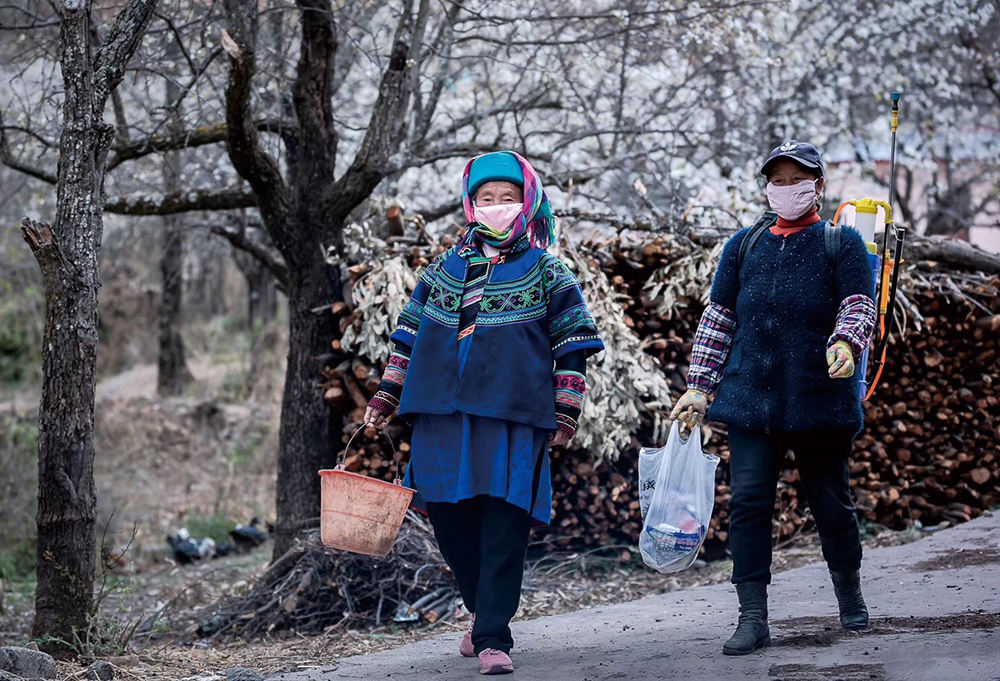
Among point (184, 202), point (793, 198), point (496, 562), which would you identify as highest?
point (184, 202)

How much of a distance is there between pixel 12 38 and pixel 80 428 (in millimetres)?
5128

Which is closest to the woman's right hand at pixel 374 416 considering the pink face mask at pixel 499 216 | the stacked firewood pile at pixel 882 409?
the pink face mask at pixel 499 216

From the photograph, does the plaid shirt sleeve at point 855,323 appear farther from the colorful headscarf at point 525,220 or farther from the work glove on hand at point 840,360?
the colorful headscarf at point 525,220

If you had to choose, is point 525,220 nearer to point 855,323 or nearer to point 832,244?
point 832,244

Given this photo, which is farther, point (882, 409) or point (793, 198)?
point (882, 409)

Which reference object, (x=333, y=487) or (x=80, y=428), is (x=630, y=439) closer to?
(x=333, y=487)

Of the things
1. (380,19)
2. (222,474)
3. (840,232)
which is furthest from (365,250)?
(222,474)

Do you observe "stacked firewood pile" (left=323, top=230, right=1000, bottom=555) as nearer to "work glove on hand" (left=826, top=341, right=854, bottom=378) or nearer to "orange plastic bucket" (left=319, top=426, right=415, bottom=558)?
"orange plastic bucket" (left=319, top=426, right=415, bottom=558)

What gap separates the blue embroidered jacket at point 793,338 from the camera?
3.80 m

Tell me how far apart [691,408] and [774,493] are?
42 cm

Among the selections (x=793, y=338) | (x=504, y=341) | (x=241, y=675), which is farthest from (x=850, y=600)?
(x=241, y=675)

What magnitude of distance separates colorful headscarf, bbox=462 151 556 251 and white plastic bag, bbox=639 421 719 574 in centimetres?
91

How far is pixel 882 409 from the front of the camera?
7.05 meters

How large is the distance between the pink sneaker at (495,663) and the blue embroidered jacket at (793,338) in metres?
1.14
